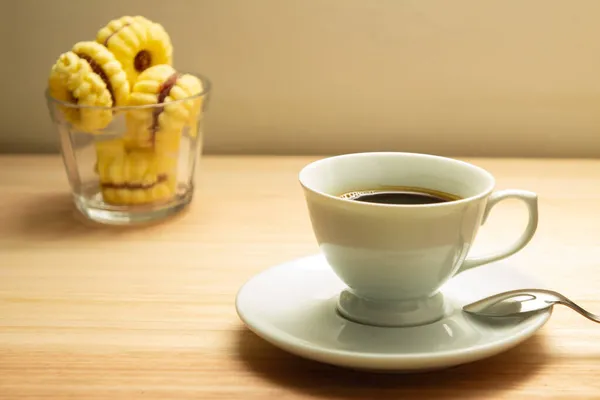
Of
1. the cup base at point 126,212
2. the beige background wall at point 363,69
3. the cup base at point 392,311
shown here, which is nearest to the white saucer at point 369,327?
the cup base at point 392,311

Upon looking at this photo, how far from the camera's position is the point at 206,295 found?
657mm

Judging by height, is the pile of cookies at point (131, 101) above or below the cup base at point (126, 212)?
above

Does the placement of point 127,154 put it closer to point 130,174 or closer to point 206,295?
point 130,174

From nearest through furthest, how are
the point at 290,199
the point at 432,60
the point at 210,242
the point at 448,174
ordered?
the point at 448,174 → the point at 210,242 → the point at 290,199 → the point at 432,60

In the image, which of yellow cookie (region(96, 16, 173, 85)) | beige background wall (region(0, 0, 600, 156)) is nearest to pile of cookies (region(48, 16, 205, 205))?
yellow cookie (region(96, 16, 173, 85))

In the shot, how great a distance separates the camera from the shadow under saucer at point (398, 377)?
0.50 m

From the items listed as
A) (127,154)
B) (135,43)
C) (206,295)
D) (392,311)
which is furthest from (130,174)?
(392,311)

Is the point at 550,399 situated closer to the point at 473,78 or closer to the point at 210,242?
the point at 210,242

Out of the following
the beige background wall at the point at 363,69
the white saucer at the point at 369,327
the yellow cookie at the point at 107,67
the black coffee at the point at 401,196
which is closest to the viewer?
the white saucer at the point at 369,327

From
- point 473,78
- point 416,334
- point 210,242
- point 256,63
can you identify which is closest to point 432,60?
point 473,78

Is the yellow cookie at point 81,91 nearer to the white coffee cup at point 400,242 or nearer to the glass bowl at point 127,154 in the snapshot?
the glass bowl at point 127,154

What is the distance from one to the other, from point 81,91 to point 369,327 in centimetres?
41

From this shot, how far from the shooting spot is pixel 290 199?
92cm

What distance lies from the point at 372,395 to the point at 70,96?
47cm
